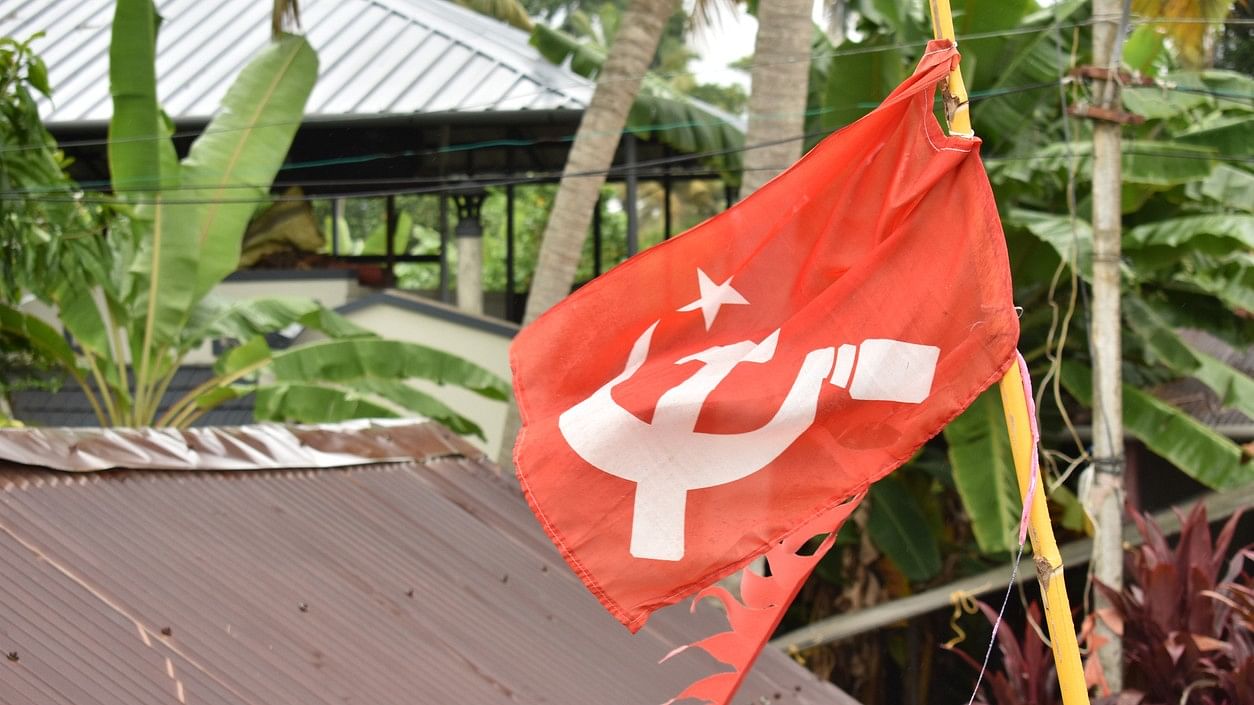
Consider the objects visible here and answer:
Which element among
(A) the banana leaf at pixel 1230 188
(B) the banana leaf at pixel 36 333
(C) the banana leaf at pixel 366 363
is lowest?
(C) the banana leaf at pixel 366 363

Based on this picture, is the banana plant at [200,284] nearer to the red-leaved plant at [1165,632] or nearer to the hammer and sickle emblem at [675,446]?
the red-leaved plant at [1165,632]

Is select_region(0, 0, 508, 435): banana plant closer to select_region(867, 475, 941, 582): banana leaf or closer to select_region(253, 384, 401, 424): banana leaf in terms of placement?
select_region(253, 384, 401, 424): banana leaf

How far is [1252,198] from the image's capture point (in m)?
10.4

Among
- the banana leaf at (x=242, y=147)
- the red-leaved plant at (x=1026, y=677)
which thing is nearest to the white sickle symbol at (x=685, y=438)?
the red-leaved plant at (x=1026, y=677)

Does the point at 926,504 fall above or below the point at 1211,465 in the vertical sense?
below

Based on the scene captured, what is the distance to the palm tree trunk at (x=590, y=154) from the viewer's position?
1030 centimetres

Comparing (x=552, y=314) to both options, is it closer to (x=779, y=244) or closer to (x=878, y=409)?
(x=779, y=244)

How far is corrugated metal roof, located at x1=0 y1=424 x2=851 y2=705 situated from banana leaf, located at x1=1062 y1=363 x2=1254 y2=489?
5.16 m

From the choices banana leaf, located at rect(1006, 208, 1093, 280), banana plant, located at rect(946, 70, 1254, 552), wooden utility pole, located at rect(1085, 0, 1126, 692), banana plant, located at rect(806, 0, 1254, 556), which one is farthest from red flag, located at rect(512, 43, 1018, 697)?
banana plant, located at rect(946, 70, 1254, 552)

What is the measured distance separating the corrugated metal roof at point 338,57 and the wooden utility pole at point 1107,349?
623 centimetres

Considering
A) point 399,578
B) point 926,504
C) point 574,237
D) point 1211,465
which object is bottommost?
point 926,504

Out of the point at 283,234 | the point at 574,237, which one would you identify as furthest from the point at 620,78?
the point at 283,234

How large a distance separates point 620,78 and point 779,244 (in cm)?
629

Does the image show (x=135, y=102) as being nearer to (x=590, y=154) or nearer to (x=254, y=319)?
(x=254, y=319)
